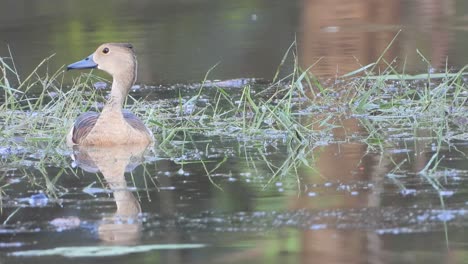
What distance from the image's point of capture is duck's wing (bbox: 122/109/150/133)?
10.1 metres

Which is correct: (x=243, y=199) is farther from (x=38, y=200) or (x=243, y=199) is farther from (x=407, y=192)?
(x=38, y=200)

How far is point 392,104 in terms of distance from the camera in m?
10.7

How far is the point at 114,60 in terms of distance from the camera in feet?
35.3

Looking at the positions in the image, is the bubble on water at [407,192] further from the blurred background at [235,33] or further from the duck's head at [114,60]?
Result: the blurred background at [235,33]

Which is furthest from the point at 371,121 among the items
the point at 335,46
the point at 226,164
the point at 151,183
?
the point at 335,46

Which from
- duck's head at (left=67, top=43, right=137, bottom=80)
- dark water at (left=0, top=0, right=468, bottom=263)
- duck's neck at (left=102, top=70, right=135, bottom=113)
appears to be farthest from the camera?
duck's head at (left=67, top=43, right=137, bottom=80)

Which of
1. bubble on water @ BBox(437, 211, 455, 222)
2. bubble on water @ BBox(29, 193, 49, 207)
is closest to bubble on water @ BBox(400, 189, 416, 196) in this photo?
bubble on water @ BBox(437, 211, 455, 222)

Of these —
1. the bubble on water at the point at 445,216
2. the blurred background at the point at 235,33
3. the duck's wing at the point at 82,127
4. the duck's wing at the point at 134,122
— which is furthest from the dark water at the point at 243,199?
the blurred background at the point at 235,33

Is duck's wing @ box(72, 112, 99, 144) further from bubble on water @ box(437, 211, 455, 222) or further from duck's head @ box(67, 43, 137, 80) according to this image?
bubble on water @ box(437, 211, 455, 222)

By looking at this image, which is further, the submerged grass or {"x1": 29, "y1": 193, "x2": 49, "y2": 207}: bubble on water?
the submerged grass

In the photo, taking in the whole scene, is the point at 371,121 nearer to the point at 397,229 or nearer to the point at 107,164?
the point at 107,164

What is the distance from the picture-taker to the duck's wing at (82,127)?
10148mm

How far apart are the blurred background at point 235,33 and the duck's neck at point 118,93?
275 cm

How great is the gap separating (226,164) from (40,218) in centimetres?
188
